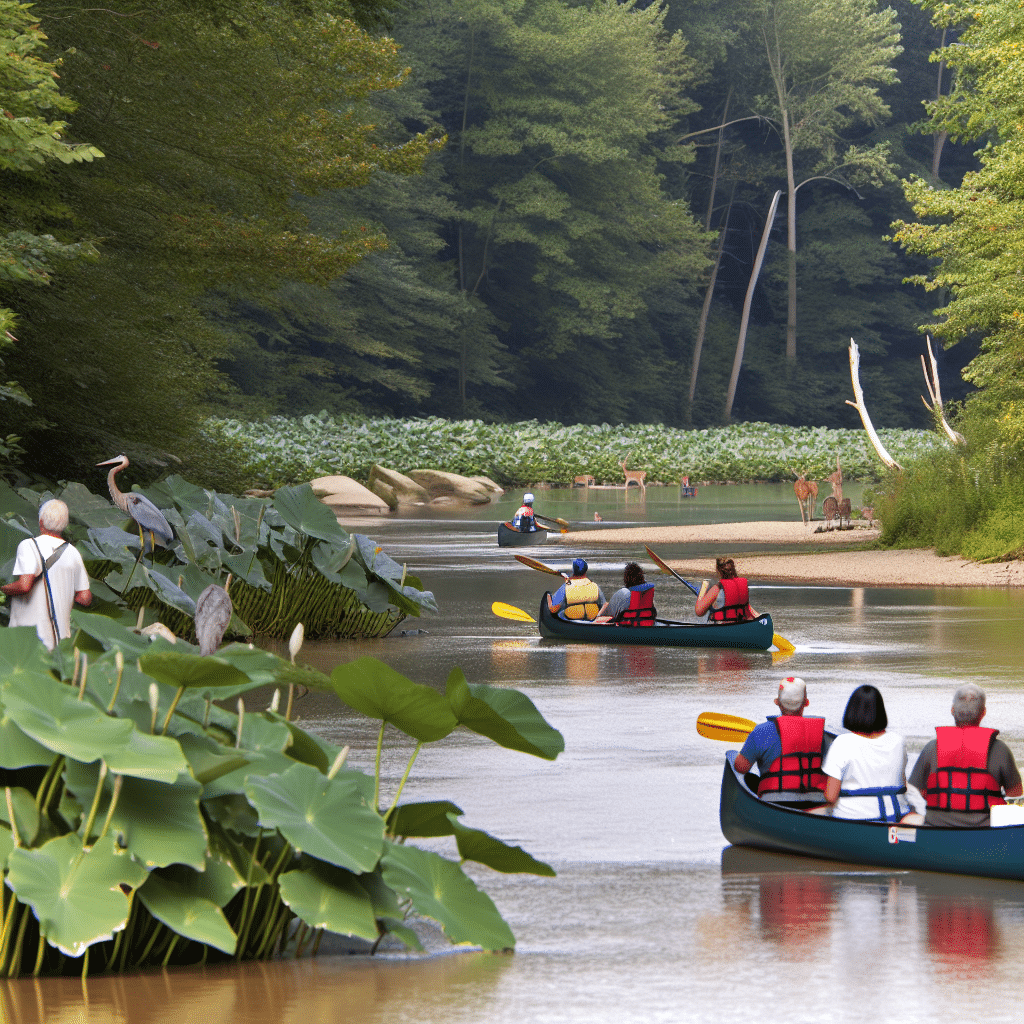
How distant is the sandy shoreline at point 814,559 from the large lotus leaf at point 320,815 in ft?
65.8

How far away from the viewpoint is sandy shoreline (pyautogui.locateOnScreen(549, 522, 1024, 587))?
2603cm

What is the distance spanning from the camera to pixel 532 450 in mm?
64375

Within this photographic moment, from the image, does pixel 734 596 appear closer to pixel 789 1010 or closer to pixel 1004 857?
pixel 1004 857

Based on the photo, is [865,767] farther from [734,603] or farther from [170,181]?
[170,181]

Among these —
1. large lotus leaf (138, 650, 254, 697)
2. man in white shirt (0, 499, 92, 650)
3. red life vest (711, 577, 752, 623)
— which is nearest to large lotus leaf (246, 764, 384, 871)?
large lotus leaf (138, 650, 254, 697)

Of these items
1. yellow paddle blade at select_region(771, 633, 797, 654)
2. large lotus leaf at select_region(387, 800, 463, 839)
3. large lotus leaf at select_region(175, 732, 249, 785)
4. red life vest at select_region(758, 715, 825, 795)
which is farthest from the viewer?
yellow paddle blade at select_region(771, 633, 797, 654)

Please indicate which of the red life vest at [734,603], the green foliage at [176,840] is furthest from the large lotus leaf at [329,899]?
the red life vest at [734,603]

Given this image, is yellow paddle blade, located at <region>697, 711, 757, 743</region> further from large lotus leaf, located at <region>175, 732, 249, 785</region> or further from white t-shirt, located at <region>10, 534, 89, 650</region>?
large lotus leaf, located at <region>175, 732, 249, 785</region>

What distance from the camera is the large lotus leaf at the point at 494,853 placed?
22.7 ft

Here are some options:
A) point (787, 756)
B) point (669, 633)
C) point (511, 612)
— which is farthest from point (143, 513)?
point (787, 756)

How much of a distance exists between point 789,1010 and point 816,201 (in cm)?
9495

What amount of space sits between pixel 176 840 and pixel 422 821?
1212 mm

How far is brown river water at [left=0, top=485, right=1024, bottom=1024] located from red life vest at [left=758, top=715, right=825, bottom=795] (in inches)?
15.4

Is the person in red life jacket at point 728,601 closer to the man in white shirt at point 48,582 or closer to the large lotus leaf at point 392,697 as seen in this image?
the man in white shirt at point 48,582
